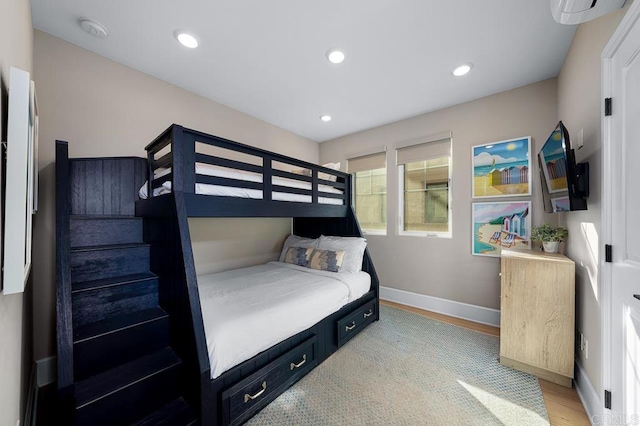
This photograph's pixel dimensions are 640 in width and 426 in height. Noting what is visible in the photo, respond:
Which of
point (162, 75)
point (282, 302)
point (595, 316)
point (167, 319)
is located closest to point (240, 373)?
point (282, 302)

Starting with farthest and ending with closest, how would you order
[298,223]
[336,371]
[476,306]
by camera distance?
[298,223] < [476,306] < [336,371]

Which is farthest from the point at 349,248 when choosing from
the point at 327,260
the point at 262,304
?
the point at 262,304

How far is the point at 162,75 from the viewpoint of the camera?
7.86ft

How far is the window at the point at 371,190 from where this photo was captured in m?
3.65

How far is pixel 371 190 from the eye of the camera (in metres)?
3.82

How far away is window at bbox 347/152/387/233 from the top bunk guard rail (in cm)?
134

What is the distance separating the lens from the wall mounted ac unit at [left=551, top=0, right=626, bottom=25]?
3.46ft

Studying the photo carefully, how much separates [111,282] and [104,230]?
52 centimetres

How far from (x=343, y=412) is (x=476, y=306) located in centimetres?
212

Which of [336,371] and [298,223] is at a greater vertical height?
[298,223]

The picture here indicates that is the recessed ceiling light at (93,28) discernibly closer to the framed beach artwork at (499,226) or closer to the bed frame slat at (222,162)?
the bed frame slat at (222,162)

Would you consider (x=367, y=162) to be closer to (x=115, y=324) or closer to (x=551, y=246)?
(x=551, y=246)

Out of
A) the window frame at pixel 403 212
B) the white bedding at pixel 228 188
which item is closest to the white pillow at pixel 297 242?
the white bedding at pixel 228 188

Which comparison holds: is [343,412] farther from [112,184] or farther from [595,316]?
[112,184]
